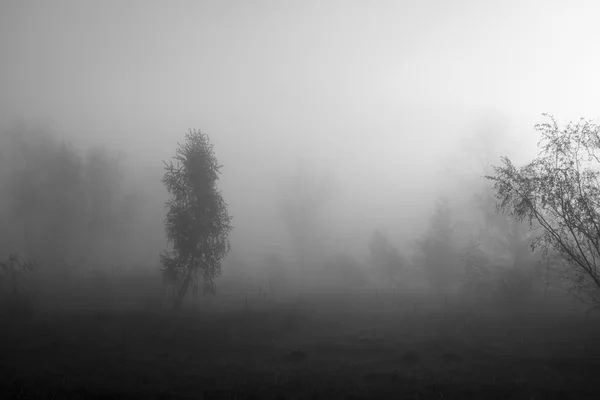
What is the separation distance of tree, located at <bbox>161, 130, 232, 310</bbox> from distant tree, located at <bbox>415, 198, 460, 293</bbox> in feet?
131

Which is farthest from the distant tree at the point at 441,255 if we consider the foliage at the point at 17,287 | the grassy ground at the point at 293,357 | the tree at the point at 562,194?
the foliage at the point at 17,287

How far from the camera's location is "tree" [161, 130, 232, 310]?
3203 centimetres

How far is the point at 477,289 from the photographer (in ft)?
155

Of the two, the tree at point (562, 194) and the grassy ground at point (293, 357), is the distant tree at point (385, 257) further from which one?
the tree at point (562, 194)

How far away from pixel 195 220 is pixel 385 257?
5040 cm

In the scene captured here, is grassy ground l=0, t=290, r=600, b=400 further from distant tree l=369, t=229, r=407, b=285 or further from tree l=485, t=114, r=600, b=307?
distant tree l=369, t=229, r=407, b=285

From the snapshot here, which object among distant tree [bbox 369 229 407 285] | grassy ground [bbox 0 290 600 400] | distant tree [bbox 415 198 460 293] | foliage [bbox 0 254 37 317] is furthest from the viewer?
distant tree [bbox 369 229 407 285]

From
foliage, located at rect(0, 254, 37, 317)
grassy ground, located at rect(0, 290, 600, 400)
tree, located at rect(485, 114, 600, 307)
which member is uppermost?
tree, located at rect(485, 114, 600, 307)

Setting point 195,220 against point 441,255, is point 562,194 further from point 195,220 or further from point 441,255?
point 441,255

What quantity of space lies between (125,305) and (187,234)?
14.7 m

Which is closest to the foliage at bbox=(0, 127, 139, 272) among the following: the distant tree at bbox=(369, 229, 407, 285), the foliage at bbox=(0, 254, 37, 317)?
the foliage at bbox=(0, 254, 37, 317)

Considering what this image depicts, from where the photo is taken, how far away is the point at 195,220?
106ft

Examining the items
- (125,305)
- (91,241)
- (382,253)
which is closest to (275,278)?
(382,253)

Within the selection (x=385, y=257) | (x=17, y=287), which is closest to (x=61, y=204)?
(x=17, y=287)
